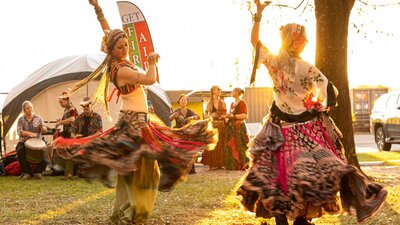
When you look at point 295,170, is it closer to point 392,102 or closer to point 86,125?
point 86,125

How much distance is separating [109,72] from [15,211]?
110 inches

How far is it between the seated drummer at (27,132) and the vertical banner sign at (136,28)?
5.86 metres

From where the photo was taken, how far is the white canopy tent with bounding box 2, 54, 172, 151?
55.6ft

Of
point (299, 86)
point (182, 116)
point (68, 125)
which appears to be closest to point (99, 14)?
point (299, 86)

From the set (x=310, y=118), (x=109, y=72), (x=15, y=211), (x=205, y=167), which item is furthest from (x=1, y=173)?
(x=310, y=118)

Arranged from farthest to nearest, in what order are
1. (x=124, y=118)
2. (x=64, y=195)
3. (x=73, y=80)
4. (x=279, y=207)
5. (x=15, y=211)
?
(x=73, y=80)
(x=64, y=195)
(x=15, y=211)
(x=124, y=118)
(x=279, y=207)

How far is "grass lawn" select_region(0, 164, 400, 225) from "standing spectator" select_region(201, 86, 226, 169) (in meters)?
3.00

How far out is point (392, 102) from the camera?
73.7 feet

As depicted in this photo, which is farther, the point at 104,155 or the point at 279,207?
the point at 104,155

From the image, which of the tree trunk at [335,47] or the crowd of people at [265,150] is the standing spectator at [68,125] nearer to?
the tree trunk at [335,47]

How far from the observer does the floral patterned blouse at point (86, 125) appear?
13656mm

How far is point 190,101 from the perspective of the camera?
109 feet

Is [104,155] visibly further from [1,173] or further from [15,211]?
[1,173]

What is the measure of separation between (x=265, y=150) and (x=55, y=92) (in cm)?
1172
